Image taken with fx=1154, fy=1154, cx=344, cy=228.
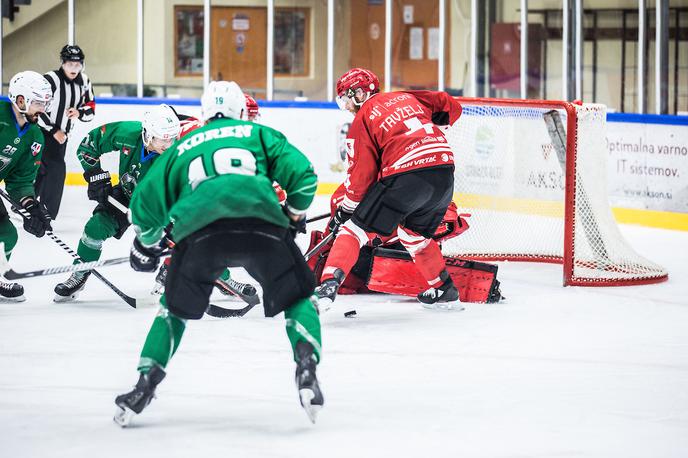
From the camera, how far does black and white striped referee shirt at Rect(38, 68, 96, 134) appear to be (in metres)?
7.14

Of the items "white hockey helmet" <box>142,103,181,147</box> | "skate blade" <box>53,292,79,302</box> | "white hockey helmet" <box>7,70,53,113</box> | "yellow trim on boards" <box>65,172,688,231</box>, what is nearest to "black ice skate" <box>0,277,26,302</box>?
"skate blade" <box>53,292,79,302</box>

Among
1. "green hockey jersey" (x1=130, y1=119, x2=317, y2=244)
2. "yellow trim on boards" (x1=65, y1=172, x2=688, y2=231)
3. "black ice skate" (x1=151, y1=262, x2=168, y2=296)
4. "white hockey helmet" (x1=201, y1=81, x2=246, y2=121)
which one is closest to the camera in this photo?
"green hockey jersey" (x1=130, y1=119, x2=317, y2=244)

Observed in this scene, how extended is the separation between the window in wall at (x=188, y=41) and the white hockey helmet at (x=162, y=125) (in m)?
5.96

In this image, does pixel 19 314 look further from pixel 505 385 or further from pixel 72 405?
pixel 505 385

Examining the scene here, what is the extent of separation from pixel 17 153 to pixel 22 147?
0.03 metres

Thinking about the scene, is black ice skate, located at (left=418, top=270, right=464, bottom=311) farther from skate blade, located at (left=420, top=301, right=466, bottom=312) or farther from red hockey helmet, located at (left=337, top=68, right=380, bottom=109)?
red hockey helmet, located at (left=337, top=68, right=380, bottom=109)

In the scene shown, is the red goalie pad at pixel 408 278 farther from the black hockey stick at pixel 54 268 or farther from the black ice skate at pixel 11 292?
the black ice skate at pixel 11 292

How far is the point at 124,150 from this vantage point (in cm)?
477

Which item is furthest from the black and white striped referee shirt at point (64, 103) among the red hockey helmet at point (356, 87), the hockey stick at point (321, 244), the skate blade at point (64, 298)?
the red hockey helmet at point (356, 87)

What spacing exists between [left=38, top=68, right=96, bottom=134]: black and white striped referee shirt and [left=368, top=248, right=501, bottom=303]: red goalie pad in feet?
9.13

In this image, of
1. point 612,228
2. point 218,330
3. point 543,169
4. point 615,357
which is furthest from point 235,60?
point 615,357

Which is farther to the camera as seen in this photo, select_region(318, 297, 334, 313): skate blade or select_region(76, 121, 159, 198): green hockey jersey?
select_region(76, 121, 159, 198): green hockey jersey

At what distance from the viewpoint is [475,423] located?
3.13 metres

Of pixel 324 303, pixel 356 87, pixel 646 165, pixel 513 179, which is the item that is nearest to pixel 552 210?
pixel 513 179
